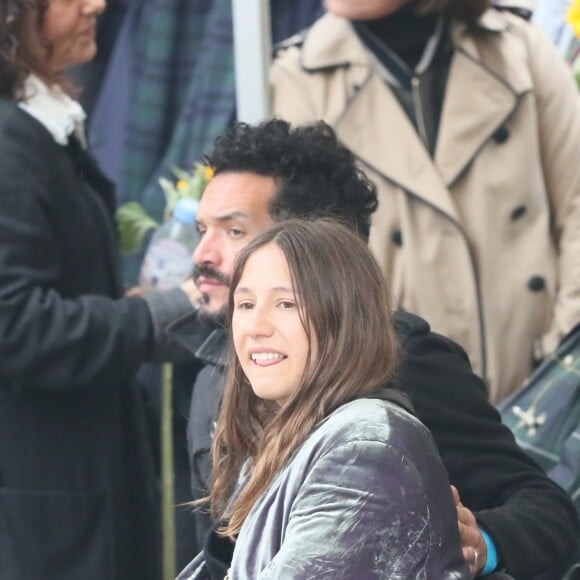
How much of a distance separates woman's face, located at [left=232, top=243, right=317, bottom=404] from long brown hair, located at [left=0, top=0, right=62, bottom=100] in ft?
4.14

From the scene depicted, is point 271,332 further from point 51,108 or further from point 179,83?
point 179,83

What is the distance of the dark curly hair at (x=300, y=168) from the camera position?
2334mm

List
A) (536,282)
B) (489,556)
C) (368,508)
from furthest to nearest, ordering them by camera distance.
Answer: (536,282) < (489,556) < (368,508)

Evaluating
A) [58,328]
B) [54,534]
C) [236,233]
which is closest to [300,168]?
[236,233]

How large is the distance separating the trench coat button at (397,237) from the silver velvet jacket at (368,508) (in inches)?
61.4

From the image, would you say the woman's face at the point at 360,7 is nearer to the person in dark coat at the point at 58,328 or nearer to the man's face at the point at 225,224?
the person in dark coat at the point at 58,328

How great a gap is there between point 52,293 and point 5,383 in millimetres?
225

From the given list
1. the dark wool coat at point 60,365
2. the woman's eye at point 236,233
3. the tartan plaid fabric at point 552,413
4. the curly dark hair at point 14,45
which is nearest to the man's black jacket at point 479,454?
the woman's eye at point 236,233

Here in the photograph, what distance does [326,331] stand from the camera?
5.69ft

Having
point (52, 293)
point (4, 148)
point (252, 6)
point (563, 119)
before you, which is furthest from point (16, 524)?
point (563, 119)

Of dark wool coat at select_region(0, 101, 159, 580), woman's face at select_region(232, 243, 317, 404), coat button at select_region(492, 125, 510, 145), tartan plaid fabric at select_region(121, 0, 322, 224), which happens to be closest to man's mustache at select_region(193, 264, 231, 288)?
dark wool coat at select_region(0, 101, 159, 580)

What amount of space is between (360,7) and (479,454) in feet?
4.80

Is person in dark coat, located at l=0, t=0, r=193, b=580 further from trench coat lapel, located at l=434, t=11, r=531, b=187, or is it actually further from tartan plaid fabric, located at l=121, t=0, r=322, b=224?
tartan plaid fabric, located at l=121, t=0, r=322, b=224

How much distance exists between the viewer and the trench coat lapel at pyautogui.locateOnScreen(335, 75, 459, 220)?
3186 mm
